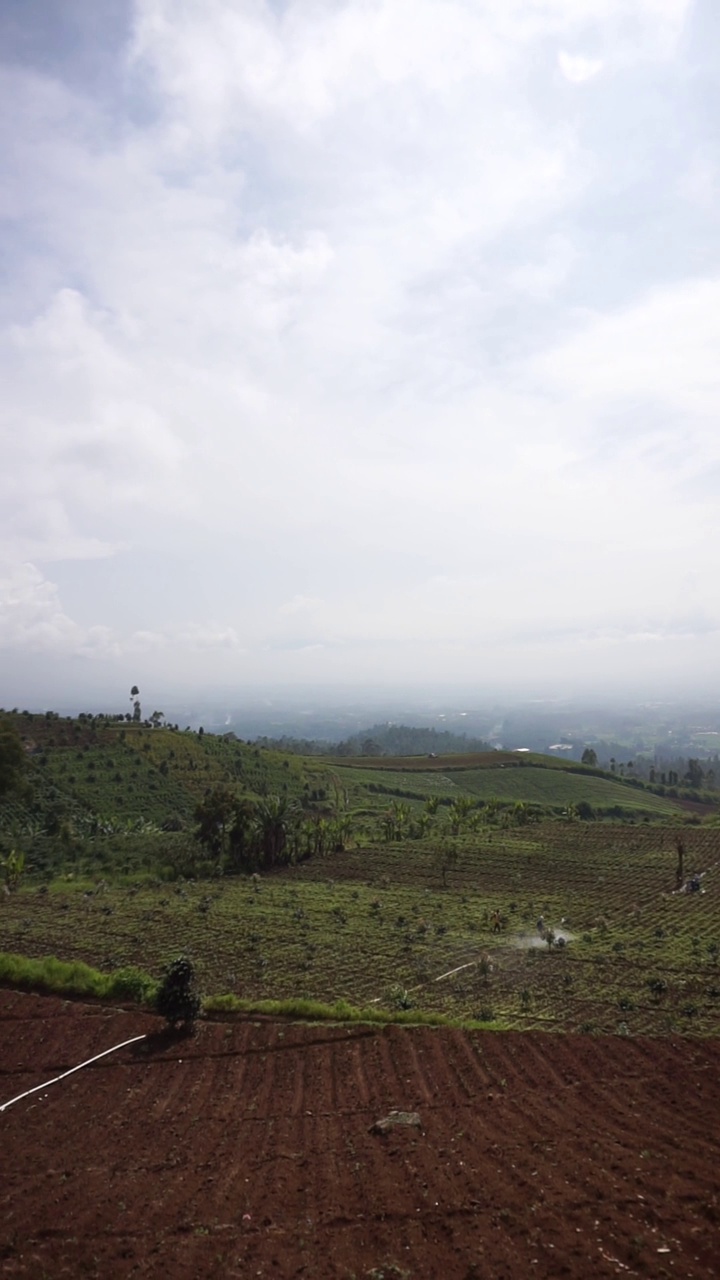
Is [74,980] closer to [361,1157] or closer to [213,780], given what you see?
[361,1157]

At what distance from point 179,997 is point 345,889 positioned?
22.1m

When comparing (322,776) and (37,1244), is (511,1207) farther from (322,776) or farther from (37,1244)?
(322,776)

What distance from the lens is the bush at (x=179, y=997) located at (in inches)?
640

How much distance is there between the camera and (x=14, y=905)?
33.5 metres

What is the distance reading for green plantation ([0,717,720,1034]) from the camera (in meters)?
20.1

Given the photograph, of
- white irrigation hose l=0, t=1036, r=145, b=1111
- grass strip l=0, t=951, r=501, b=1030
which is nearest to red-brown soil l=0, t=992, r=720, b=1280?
white irrigation hose l=0, t=1036, r=145, b=1111

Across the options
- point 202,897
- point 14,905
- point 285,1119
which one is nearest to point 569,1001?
point 285,1119

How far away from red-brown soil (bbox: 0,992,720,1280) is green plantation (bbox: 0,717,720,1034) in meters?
2.96

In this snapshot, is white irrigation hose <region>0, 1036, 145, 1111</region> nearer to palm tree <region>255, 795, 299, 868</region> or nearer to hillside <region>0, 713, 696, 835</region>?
palm tree <region>255, 795, 299, 868</region>

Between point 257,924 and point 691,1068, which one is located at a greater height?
point 691,1068

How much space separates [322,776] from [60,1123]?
219 ft

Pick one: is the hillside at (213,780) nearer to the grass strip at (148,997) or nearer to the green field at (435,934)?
the green field at (435,934)

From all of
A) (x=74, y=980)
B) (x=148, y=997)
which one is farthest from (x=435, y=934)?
(x=74, y=980)

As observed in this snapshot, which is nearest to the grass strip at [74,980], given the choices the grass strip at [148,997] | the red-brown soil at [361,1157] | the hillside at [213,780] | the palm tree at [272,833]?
Result: the grass strip at [148,997]
